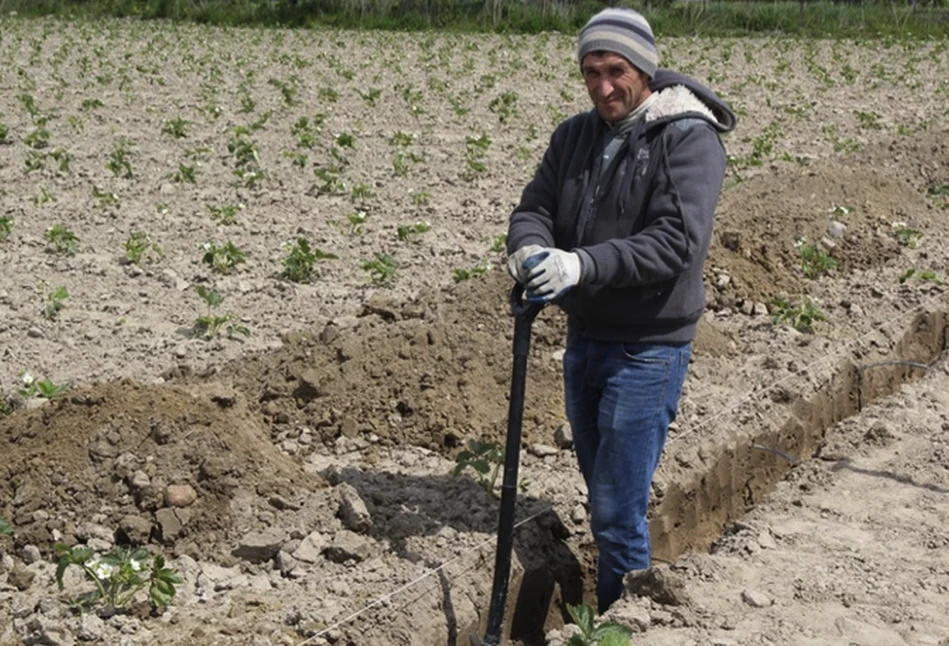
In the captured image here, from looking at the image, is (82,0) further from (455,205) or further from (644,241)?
(644,241)

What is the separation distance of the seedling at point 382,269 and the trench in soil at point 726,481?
8.05 ft

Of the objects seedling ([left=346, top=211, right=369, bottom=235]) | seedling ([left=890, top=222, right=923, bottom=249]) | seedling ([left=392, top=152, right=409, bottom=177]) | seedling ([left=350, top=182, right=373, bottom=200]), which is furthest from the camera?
seedling ([left=392, top=152, right=409, bottom=177])

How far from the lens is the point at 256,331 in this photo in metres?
6.95

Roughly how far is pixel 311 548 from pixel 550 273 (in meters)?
1.40

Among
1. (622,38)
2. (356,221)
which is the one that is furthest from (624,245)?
(356,221)

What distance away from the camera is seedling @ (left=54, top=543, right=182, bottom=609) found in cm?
409

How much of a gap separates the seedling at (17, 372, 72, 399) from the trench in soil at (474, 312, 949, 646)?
206 centimetres

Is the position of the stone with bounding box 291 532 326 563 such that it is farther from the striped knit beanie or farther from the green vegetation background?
the green vegetation background

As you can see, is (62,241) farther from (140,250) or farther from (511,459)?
(511,459)

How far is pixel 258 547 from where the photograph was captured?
14.8 feet

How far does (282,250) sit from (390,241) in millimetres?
737

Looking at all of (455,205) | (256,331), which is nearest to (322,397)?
(256,331)

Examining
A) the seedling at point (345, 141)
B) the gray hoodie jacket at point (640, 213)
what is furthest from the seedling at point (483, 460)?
the seedling at point (345, 141)

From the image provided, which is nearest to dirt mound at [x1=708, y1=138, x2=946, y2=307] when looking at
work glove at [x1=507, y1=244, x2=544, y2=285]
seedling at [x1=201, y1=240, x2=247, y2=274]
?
seedling at [x1=201, y1=240, x2=247, y2=274]
